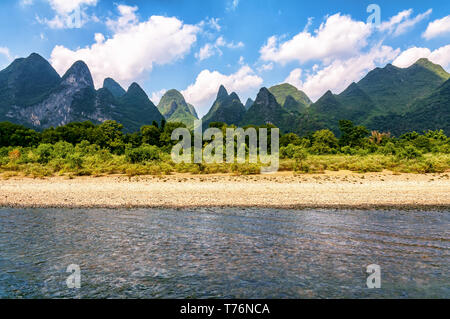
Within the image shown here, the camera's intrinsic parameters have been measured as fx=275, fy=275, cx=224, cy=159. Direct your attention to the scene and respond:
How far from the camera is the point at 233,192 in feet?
74.4

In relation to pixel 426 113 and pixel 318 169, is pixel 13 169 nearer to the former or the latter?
→ pixel 318 169

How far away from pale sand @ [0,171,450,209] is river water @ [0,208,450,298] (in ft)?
A: 11.8

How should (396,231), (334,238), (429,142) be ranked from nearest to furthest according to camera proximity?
1. (334,238)
2. (396,231)
3. (429,142)

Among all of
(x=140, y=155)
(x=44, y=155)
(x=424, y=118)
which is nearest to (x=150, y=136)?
(x=44, y=155)

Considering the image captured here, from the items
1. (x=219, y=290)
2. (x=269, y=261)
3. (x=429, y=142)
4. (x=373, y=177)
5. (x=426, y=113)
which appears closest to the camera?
(x=219, y=290)

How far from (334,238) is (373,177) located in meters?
20.4

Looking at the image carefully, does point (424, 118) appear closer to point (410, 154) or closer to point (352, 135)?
point (352, 135)

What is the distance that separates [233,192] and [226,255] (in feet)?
42.4

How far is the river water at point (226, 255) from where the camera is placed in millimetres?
7473

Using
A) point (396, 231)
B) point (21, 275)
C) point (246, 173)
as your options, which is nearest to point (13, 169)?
point (246, 173)

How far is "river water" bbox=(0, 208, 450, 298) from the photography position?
7.47 metres

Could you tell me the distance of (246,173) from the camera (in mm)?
32500

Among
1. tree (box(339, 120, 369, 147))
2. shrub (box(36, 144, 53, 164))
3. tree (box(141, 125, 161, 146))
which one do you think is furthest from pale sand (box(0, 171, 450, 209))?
tree (box(141, 125, 161, 146))
